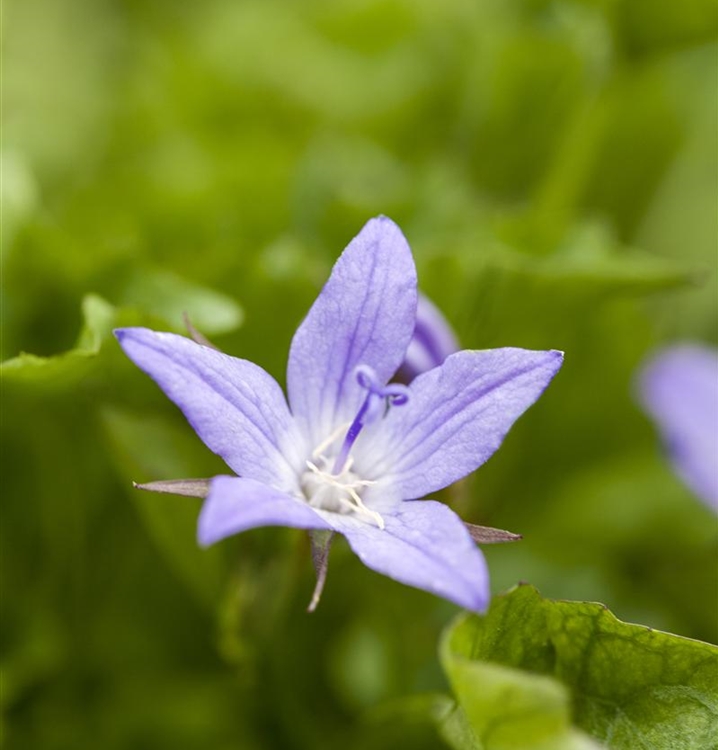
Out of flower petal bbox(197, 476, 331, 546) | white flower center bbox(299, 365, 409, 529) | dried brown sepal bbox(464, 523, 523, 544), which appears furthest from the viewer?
white flower center bbox(299, 365, 409, 529)

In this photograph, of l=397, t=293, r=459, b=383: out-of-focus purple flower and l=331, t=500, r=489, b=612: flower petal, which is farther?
l=397, t=293, r=459, b=383: out-of-focus purple flower

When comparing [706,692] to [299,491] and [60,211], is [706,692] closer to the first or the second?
[299,491]

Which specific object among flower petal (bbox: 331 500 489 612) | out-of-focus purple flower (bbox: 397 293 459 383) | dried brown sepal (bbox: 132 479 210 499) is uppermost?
out-of-focus purple flower (bbox: 397 293 459 383)

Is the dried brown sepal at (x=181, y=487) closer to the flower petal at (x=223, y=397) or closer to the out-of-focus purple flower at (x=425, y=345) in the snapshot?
the flower petal at (x=223, y=397)

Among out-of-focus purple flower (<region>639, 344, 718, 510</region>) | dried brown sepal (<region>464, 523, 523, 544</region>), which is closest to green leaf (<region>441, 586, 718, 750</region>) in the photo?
dried brown sepal (<region>464, 523, 523, 544</region>)

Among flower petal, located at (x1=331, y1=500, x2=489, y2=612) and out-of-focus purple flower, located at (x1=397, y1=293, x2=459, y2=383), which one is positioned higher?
out-of-focus purple flower, located at (x1=397, y1=293, x2=459, y2=383)

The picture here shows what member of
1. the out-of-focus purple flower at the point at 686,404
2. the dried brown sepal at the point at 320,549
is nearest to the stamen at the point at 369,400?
the dried brown sepal at the point at 320,549

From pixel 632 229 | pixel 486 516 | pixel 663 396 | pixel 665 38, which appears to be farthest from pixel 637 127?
pixel 486 516

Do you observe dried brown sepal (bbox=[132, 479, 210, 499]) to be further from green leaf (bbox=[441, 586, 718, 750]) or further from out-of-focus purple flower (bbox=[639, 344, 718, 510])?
out-of-focus purple flower (bbox=[639, 344, 718, 510])
